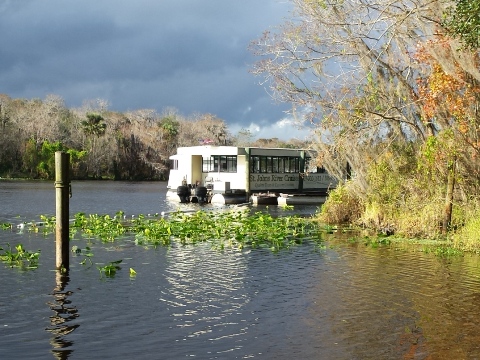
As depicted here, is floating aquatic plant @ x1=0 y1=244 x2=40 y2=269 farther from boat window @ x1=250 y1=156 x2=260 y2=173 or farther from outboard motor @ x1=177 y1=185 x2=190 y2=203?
boat window @ x1=250 y1=156 x2=260 y2=173

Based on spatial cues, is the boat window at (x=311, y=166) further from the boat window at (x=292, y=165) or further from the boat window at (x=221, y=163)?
the boat window at (x=221, y=163)

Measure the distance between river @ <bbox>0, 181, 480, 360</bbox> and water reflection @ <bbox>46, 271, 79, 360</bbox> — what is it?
0.06 feet

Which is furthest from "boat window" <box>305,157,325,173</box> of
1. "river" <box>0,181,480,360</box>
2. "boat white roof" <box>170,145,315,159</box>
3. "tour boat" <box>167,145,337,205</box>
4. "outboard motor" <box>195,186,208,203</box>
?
"river" <box>0,181,480,360</box>

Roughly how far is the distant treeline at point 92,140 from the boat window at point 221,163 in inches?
1607

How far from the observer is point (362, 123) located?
976 inches

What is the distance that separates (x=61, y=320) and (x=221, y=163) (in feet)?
132

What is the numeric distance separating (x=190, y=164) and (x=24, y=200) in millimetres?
12375

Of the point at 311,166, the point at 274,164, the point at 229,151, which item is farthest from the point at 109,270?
the point at 274,164

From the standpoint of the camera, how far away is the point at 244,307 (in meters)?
13.1

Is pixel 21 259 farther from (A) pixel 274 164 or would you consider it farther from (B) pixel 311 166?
(A) pixel 274 164

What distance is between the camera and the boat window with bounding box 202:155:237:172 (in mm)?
51594

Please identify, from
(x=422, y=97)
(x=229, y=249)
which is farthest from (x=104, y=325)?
(x=422, y=97)

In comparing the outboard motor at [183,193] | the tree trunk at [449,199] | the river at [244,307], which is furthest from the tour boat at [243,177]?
the river at [244,307]

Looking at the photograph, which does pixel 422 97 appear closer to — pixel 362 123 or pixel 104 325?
pixel 362 123
